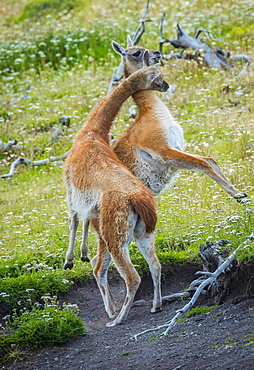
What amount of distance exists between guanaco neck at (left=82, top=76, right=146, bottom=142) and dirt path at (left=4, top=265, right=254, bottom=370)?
2.01 m

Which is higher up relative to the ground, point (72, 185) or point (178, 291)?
point (72, 185)

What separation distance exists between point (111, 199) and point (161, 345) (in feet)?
4.97

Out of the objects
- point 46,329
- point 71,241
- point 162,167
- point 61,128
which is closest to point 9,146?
point 61,128

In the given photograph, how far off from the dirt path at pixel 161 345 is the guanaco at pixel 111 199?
238 mm

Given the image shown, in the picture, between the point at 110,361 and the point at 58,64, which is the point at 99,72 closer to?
the point at 58,64

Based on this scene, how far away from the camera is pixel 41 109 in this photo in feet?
47.1

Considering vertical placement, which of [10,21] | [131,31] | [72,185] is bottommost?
[10,21]

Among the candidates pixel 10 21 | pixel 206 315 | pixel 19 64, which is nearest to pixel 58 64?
pixel 19 64

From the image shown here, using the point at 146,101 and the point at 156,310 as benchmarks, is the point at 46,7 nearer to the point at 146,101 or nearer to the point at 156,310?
the point at 146,101

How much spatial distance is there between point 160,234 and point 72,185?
1911 mm

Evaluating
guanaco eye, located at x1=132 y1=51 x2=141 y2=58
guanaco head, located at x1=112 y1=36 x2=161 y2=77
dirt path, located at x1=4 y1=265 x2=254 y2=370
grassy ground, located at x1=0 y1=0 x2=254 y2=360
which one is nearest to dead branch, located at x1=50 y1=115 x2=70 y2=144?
grassy ground, located at x1=0 y1=0 x2=254 y2=360

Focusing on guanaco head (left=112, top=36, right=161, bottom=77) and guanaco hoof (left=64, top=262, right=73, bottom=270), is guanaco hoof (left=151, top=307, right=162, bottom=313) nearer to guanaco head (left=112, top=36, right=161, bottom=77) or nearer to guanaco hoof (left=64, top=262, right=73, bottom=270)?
guanaco hoof (left=64, top=262, right=73, bottom=270)

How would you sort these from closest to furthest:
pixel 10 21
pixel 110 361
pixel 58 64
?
pixel 110 361 → pixel 58 64 → pixel 10 21

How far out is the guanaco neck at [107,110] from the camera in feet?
23.0
